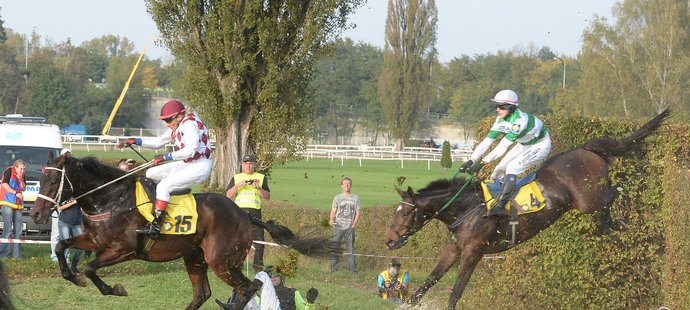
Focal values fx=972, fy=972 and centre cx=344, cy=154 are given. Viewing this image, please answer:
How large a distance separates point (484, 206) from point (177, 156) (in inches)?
137

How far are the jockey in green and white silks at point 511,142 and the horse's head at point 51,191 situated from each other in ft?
14.2

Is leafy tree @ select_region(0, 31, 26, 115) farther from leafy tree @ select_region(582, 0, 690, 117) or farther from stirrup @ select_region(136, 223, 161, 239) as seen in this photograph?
stirrup @ select_region(136, 223, 161, 239)

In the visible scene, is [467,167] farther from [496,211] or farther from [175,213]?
[175,213]

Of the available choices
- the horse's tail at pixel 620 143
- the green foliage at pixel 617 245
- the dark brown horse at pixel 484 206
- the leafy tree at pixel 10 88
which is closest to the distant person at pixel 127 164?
the dark brown horse at pixel 484 206

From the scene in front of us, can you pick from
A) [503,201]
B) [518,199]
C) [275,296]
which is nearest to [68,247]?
[275,296]

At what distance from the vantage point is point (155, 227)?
33.2 ft

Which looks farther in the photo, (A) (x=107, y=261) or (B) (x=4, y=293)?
(A) (x=107, y=261)

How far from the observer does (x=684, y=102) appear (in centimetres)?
5122

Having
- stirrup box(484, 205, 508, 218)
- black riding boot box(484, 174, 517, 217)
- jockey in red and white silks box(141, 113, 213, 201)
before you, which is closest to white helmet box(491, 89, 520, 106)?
black riding boot box(484, 174, 517, 217)

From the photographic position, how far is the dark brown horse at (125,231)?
391 inches

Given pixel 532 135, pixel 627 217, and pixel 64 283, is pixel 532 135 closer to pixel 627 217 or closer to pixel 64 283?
pixel 627 217

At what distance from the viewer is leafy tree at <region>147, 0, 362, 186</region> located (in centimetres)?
2184

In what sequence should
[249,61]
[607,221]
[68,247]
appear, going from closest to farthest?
1. [68,247]
2. [607,221]
3. [249,61]

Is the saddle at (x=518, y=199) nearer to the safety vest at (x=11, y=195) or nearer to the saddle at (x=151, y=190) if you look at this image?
the saddle at (x=151, y=190)
